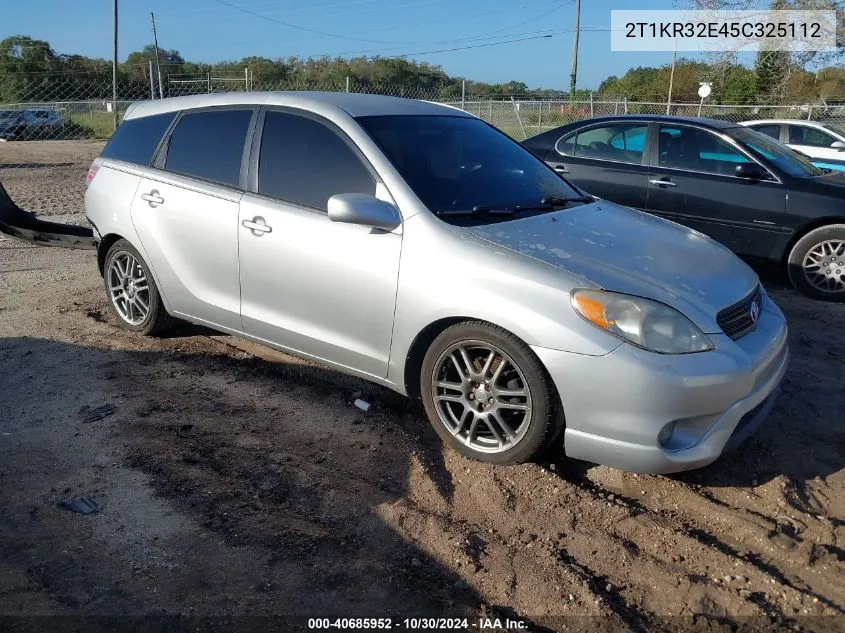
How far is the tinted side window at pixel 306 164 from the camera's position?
394 centimetres

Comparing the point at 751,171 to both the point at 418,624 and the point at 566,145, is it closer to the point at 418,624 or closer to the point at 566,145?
the point at 566,145

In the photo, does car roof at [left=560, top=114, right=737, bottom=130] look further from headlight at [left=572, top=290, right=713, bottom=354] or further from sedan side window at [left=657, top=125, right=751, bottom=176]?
headlight at [left=572, top=290, right=713, bottom=354]

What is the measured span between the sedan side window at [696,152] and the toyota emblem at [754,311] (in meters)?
3.86

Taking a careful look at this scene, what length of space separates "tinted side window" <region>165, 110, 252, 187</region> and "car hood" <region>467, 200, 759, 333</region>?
1.76 metres

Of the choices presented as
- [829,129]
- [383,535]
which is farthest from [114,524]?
[829,129]

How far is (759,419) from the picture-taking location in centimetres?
342

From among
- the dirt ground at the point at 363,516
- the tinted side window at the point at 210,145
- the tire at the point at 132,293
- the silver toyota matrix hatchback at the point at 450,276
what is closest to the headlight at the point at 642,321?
the silver toyota matrix hatchback at the point at 450,276

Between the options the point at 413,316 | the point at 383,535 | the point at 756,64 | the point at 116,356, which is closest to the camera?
the point at 383,535

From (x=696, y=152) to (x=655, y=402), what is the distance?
515 centimetres

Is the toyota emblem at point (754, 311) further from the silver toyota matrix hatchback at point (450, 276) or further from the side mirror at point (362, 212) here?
the side mirror at point (362, 212)

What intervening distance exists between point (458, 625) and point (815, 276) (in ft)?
18.2

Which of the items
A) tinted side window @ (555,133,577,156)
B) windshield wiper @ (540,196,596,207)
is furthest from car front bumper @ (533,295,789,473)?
tinted side window @ (555,133,577,156)

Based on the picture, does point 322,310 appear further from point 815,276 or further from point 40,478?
point 815,276

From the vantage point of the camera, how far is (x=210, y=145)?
15.3 feet
